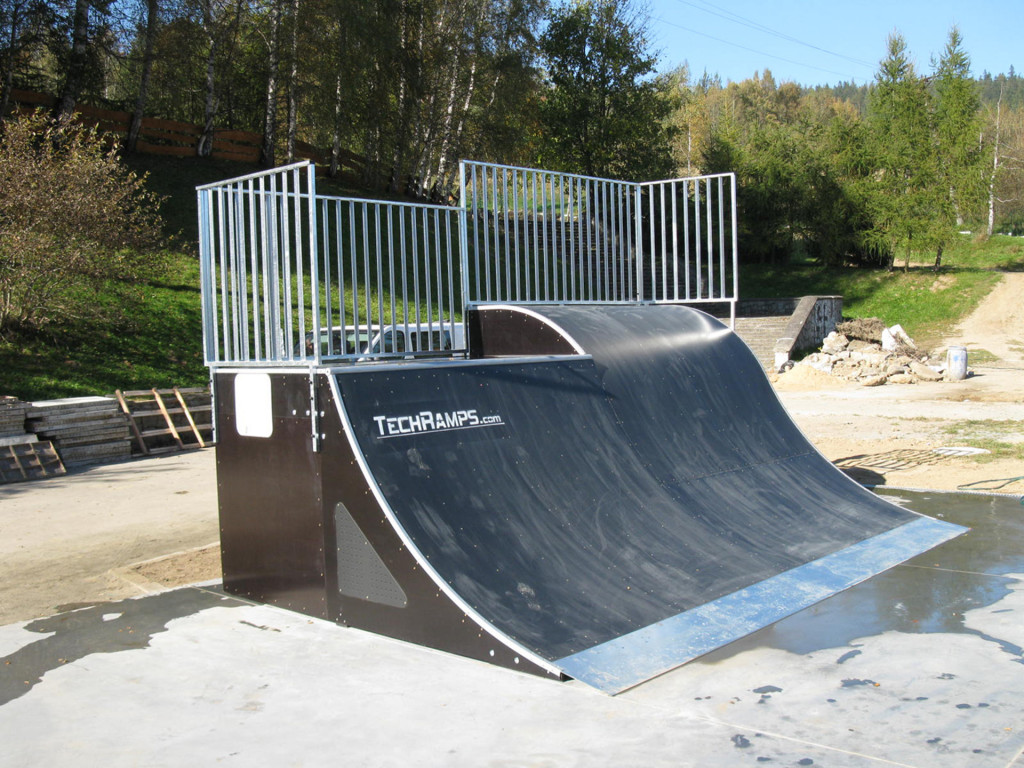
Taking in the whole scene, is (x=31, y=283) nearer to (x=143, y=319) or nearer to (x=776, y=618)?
(x=143, y=319)

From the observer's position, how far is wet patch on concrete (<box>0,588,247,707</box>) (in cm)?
441

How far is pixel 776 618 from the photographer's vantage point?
15.9 ft

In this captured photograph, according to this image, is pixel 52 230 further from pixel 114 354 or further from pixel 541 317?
pixel 541 317

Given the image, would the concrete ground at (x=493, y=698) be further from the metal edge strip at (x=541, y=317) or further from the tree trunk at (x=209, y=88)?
the tree trunk at (x=209, y=88)

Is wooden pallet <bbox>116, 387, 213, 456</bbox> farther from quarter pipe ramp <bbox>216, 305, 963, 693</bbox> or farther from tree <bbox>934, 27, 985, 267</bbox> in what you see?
tree <bbox>934, 27, 985, 267</bbox>

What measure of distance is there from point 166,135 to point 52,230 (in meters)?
12.7

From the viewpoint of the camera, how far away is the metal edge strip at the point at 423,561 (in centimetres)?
412

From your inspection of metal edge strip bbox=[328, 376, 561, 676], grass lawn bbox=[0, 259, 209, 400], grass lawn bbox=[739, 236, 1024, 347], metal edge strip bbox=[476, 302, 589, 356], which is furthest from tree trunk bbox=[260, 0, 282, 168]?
metal edge strip bbox=[328, 376, 561, 676]

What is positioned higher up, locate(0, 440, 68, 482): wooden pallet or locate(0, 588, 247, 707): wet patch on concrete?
locate(0, 440, 68, 482): wooden pallet

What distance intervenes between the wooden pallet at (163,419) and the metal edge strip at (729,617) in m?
10.0

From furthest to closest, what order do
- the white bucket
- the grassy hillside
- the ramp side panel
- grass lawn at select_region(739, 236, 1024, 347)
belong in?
grass lawn at select_region(739, 236, 1024, 347) → the white bucket → the grassy hillside → the ramp side panel

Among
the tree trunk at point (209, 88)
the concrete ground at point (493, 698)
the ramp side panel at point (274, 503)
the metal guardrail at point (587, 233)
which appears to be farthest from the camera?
the tree trunk at point (209, 88)

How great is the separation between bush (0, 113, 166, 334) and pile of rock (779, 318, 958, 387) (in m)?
15.6

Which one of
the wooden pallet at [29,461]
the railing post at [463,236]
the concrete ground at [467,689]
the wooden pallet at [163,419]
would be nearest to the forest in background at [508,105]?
the wooden pallet at [163,419]
